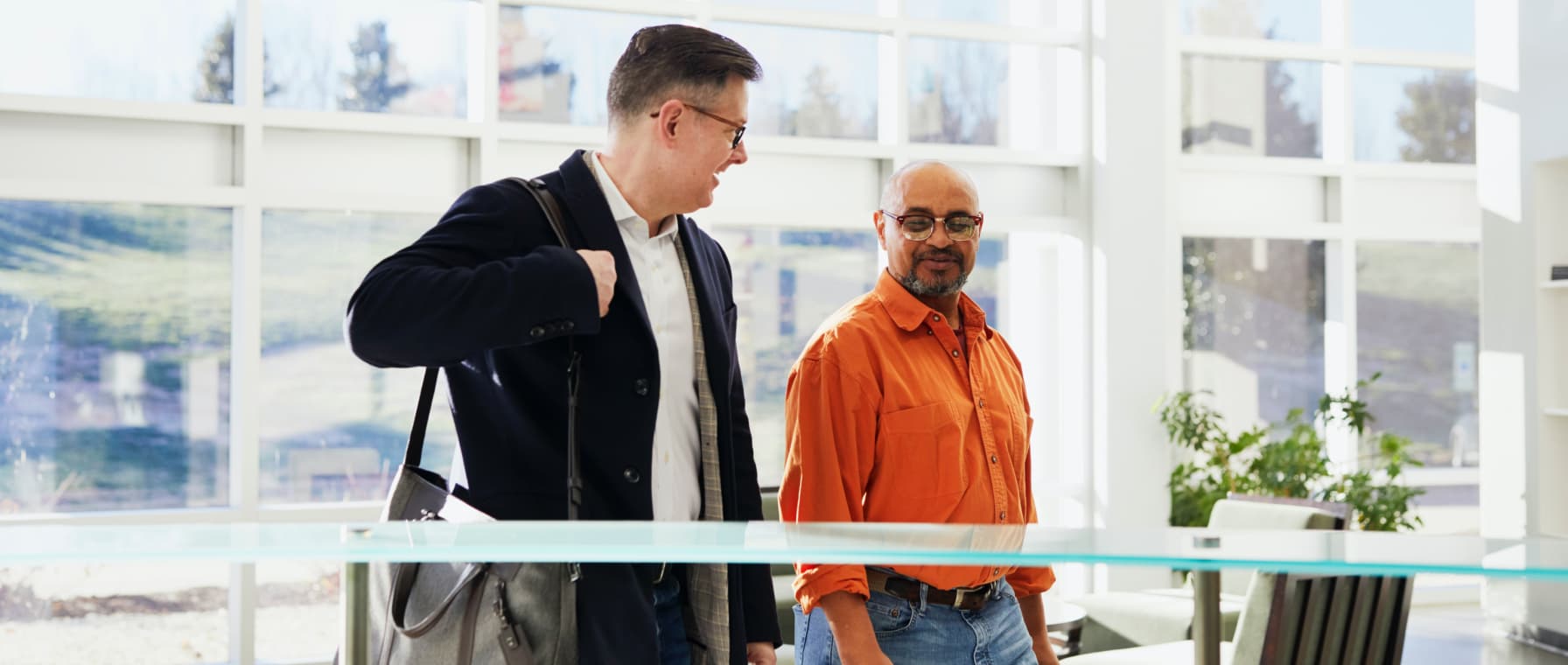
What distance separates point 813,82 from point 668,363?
567cm

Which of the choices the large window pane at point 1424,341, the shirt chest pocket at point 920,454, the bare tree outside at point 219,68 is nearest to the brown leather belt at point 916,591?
the shirt chest pocket at point 920,454

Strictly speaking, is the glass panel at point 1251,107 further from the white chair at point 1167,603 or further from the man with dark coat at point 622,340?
the man with dark coat at point 622,340

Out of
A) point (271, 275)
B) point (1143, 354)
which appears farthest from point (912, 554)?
point (1143, 354)

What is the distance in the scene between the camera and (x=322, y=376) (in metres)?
6.25

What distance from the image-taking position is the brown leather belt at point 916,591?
7.10 feet

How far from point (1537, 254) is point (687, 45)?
6482mm

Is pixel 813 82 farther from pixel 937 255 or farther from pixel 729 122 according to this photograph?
pixel 729 122

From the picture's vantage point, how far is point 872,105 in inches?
290

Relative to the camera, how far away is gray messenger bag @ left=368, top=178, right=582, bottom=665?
1.39 meters

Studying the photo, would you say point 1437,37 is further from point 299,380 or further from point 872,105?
point 299,380

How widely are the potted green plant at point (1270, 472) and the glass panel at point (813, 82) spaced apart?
231 cm

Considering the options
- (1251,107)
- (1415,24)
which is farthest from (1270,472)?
(1415,24)

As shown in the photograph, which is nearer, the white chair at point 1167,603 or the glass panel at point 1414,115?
the white chair at point 1167,603

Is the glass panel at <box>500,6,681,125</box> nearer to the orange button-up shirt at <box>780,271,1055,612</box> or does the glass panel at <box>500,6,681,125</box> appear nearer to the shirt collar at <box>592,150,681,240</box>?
the orange button-up shirt at <box>780,271,1055,612</box>
